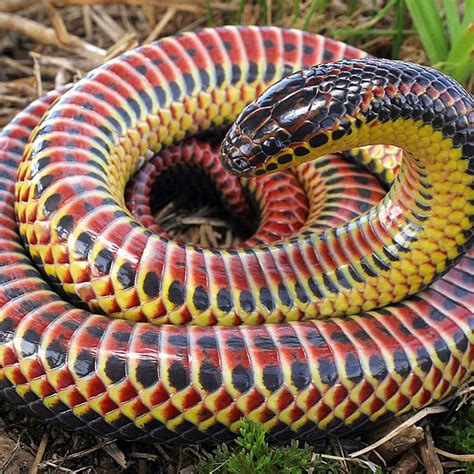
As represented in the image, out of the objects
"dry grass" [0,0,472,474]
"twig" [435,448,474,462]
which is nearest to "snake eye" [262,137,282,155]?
"dry grass" [0,0,472,474]

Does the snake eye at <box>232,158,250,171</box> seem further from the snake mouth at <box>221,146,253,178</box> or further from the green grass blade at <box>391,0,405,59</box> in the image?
the green grass blade at <box>391,0,405,59</box>

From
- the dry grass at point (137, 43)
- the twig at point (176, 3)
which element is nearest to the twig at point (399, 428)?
the dry grass at point (137, 43)

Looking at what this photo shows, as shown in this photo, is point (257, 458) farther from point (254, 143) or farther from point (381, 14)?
A: point (381, 14)

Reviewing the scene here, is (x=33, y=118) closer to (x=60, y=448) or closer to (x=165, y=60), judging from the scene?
(x=165, y=60)

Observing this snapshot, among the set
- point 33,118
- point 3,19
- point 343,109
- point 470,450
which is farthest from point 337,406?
point 3,19

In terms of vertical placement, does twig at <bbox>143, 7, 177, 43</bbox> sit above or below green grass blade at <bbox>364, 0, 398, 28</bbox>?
below

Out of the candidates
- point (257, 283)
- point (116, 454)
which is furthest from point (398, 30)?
point (116, 454)
